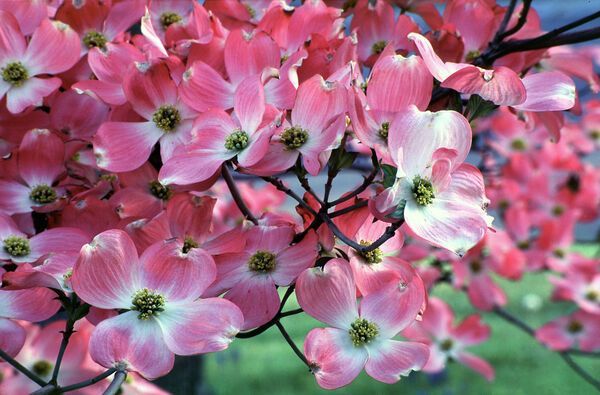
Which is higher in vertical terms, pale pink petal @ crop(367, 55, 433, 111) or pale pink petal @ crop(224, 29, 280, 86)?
pale pink petal @ crop(367, 55, 433, 111)

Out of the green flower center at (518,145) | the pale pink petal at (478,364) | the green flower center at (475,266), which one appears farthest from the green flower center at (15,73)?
the green flower center at (518,145)

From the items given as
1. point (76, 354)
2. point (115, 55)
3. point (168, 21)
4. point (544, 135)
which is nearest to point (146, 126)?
point (115, 55)

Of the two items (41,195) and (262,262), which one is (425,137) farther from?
(41,195)

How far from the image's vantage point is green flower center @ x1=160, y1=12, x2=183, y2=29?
0.72 metres

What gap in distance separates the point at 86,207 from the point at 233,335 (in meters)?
0.16

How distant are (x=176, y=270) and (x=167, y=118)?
5.1 inches

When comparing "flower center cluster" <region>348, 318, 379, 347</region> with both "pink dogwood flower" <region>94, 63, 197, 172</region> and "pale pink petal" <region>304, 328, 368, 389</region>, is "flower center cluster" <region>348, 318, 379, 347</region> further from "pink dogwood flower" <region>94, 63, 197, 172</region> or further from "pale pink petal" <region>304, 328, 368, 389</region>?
"pink dogwood flower" <region>94, 63, 197, 172</region>

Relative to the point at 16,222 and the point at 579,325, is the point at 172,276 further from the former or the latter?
the point at 579,325

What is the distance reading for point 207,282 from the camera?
50 centimetres

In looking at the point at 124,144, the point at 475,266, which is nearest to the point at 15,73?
the point at 124,144

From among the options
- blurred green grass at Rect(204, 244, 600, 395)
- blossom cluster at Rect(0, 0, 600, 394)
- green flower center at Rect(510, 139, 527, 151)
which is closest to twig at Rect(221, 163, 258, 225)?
blossom cluster at Rect(0, 0, 600, 394)

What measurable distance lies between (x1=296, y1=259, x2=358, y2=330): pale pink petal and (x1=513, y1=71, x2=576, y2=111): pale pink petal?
16 cm

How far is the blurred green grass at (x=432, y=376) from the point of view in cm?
239

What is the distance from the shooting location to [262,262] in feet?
1.77
